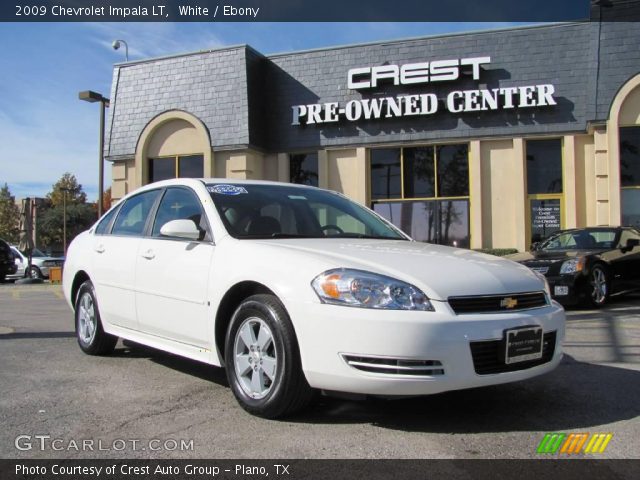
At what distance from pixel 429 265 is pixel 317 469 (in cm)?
139

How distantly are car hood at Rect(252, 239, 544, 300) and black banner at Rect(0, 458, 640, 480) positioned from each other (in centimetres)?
92

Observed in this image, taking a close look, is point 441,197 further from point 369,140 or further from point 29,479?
point 29,479

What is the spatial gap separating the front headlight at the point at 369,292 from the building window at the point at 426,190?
13.4 meters

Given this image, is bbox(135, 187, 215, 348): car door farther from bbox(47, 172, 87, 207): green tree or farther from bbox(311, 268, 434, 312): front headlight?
bbox(47, 172, 87, 207): green tree

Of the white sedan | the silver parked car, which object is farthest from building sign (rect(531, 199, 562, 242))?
the silver parked car

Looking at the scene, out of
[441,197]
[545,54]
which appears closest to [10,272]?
[441,197]

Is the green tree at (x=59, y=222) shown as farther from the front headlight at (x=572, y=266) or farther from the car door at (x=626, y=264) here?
the front headlight at (x=572, y=266)

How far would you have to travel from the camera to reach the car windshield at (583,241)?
10016 mm

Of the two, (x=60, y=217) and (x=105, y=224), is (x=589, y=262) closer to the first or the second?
(x=105, y=224)

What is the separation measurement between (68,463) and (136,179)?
1689 cm

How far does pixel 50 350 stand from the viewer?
6008 millimetres

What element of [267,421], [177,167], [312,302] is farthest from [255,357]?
[177,167]

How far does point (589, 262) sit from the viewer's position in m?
9.17

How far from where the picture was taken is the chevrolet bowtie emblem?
3590 mm
